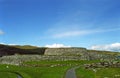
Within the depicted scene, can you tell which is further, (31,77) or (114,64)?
(114,64)

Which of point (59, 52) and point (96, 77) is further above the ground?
point (59, 52)

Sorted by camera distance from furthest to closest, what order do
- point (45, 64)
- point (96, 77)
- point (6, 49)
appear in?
point (6, 49), point (45, 64), point (96, 77)

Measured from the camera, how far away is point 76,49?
103 meters

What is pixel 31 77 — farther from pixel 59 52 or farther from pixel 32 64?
pixel 59 52

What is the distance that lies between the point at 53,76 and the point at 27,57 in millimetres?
38556

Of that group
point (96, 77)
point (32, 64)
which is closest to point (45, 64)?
point (32, 64)

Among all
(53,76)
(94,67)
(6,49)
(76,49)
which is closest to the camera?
(53,76)

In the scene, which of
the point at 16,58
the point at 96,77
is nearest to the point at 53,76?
the point at 96,77

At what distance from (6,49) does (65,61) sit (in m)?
54.2

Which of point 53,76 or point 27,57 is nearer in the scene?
point 53,76

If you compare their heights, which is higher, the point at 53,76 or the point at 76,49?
the point at 76,49

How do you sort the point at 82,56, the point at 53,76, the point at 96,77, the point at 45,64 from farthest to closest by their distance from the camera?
the point at 82,56 < the point at 45,64 < the point at 53,76 < the point at 96,77

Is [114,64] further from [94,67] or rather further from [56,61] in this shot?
[56,61]

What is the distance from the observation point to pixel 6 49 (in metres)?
136
